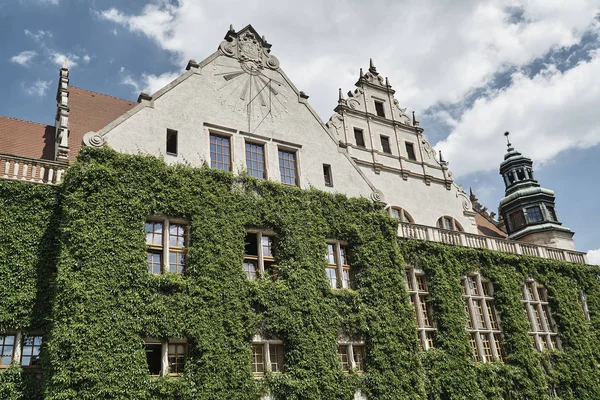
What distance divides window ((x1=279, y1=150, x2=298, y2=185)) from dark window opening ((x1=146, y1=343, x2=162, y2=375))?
25.4ft

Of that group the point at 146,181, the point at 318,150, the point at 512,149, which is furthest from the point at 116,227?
the point at 512,149

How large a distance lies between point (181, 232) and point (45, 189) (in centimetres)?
421

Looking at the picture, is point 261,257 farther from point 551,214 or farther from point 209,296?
point 551,214

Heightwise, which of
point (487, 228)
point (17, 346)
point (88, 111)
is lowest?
point (17, 346)

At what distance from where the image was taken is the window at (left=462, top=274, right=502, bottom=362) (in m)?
22.0

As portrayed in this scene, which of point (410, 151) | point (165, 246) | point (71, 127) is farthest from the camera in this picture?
point (410, 151)

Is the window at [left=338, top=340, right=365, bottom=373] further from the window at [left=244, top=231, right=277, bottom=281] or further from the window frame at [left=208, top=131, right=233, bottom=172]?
the window frame at [left=208, top=131, right=233, bottom=172]

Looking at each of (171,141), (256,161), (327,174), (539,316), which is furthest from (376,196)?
(539,316)

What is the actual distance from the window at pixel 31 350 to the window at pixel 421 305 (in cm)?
1316

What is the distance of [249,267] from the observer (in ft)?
56.9

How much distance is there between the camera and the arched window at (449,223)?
1055 inches

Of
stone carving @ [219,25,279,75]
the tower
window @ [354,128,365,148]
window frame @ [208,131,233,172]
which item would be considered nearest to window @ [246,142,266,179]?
window frame @ [208,131,233,172]

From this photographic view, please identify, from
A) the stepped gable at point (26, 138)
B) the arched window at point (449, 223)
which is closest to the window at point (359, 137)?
the arched window at point (449, 223)

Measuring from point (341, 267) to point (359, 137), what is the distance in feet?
30.2
